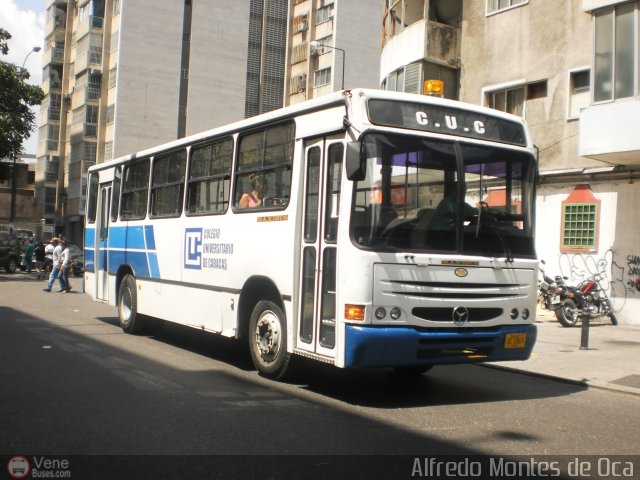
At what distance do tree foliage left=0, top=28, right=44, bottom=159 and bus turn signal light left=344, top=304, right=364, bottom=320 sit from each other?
2717 cm

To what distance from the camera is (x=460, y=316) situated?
7.25 metres

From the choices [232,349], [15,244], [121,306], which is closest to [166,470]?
[232,349]

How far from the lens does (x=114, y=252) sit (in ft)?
43.1

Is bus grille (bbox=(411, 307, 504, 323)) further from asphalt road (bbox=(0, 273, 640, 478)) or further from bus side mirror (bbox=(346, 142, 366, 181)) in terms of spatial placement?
bus side mirror (bbox=(346, 142, 366, 181))

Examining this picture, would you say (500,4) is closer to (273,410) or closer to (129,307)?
(129,307)

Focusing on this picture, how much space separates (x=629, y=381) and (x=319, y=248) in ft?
16.1

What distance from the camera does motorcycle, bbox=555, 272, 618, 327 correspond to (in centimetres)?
1587

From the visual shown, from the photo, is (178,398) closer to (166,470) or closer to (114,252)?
(166,470)

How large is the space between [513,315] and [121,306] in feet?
25.3

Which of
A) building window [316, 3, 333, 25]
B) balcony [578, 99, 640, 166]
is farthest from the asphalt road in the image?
building window [316, 3, 333, 25]

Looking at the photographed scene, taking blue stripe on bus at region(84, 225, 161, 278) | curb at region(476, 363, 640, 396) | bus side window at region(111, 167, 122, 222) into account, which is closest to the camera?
curb at region(476, 363, 640, 396)

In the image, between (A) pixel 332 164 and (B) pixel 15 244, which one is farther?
(B) pixel 15 244

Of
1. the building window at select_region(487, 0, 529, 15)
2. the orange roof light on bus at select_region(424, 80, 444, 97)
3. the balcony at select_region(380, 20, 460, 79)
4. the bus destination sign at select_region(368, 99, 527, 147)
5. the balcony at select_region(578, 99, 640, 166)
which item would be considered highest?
the building window at select_region(487, 0, 529, 15)

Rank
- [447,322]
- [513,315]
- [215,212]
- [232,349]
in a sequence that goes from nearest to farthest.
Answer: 1. [447,322]
2. [513,315]
3. [215,212]
4. [232,349]
